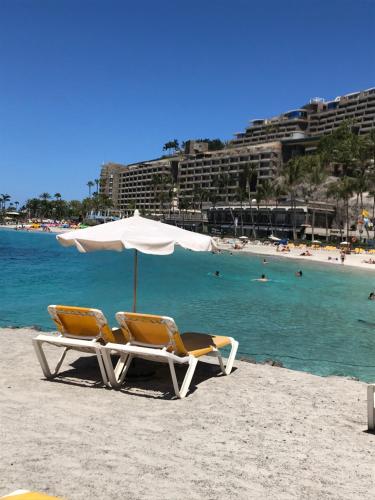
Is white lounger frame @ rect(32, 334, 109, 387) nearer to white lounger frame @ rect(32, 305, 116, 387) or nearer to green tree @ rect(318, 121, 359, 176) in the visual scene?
white lounger frame @ rect(32, 305, 116, 387)

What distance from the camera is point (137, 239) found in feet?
20.5

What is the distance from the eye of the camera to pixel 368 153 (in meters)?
82.9

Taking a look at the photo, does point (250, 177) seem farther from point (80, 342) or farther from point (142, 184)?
point (80, 342)

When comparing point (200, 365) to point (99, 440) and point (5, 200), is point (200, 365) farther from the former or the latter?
point (5, 200)

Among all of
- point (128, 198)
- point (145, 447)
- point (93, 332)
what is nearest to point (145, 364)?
point (93, 332)

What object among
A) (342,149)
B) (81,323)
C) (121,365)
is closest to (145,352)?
(121,365)

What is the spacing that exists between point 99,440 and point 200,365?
340 centimetres

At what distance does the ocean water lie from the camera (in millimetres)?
11031

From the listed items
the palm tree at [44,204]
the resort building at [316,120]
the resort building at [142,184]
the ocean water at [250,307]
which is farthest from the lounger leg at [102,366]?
the palm tree at [44,204]

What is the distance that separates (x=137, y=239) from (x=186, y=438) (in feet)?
8.72

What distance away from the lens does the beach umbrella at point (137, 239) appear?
6164 mm

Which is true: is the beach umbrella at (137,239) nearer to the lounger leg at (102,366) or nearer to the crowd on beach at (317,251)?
the lounger leg at (102,366)

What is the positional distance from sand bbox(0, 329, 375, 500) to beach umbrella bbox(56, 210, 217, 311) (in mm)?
1828

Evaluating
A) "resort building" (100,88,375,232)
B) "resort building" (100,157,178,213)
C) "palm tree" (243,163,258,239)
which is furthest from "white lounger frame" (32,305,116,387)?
"resort building" (100,157,178,213)
